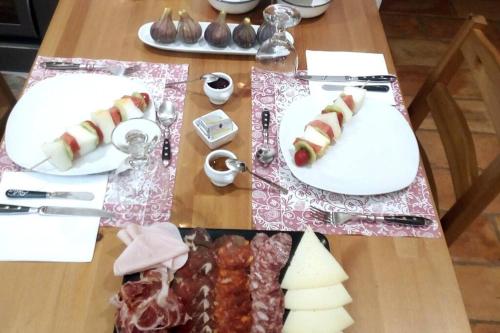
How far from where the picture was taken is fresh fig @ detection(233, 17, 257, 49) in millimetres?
1104

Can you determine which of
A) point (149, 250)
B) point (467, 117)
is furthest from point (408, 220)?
point (467, 117)

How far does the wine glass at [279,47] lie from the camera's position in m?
1.09

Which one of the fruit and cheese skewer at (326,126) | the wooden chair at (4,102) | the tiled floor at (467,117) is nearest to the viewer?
the fruit and cheese skewer at (326,126)

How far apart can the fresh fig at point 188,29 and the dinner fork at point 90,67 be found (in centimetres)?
16

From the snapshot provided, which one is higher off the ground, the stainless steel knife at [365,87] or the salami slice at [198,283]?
the stainless steel knife at [365,87]

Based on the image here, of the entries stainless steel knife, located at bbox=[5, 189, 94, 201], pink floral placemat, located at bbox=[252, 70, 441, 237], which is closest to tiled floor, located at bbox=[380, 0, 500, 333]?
pink floral placemat, located at bbox=[252, 70, 441, 237]

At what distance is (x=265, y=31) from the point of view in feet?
3.65

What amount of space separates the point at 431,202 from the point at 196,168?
0.51 m

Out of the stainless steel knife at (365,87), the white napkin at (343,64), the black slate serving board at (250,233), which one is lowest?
the black slate serving board at (250,233)

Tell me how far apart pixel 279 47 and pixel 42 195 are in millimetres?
695

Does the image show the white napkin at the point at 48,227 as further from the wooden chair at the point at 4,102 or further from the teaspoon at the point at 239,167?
the wooden chair at the point at 4,102

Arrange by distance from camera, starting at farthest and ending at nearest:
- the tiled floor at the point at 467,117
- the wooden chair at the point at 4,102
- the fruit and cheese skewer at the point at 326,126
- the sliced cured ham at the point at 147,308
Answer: the tiled floor at the point at 467,117 → the wooden chair at the point at 4,102 → the fruit and cheese skewer at the point at 326,126 → the sliced cured ham at the point at 147,308

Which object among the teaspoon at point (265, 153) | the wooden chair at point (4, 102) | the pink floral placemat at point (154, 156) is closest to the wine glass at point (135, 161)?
the pink floral placemat at point (154, 156)

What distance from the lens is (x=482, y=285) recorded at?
4.94ft
